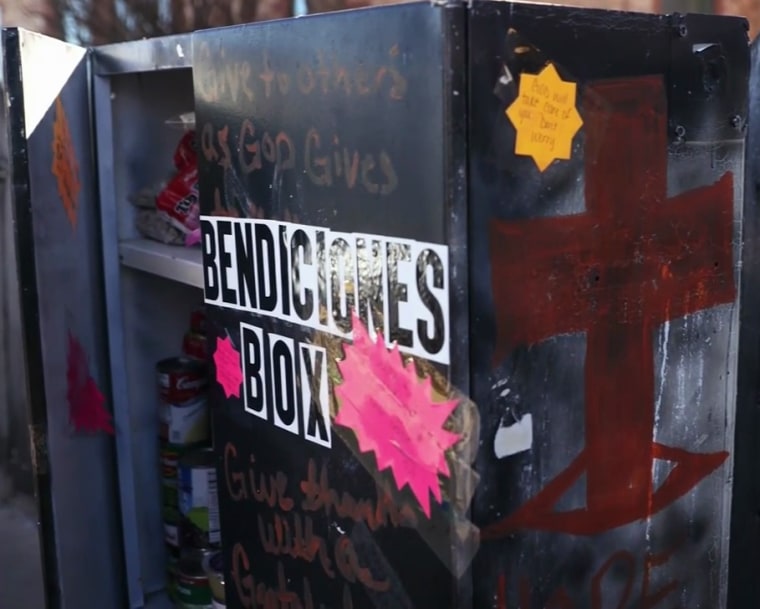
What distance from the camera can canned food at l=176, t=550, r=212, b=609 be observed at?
282 cm

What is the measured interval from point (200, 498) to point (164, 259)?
2.28 feet

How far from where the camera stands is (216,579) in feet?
8.90

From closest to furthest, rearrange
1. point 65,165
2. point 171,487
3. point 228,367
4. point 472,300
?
point 472,300, point 228,367, point 65,165, point 171,487

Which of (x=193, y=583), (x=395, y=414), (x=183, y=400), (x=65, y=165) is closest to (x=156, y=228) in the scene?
(x=65, y=165)

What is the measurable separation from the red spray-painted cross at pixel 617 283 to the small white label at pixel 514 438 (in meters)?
0.11

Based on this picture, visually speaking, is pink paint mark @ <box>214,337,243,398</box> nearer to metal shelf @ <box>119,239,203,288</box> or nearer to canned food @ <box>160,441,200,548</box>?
metal shelf @ <box>119,239,203,288</box>

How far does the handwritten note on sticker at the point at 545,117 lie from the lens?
1634 millimetres

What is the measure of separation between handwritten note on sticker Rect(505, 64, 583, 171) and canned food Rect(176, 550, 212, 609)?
5.57 ft

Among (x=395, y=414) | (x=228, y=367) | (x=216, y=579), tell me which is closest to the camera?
(x=395, y=414)

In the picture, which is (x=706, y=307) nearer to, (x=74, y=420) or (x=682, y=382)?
(x=682, y=382)

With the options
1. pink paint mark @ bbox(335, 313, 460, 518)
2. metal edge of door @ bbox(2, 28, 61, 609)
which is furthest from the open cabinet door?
pink paint mark @ bbox(335, 313, 460, 518)

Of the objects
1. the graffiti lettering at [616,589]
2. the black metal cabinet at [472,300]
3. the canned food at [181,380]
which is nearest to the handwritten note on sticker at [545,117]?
the black metal cabinet at [472,300]

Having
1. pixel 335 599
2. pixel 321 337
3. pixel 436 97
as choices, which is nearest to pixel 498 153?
pixel 436 97

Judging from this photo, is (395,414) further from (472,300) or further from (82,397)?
(82,397)
